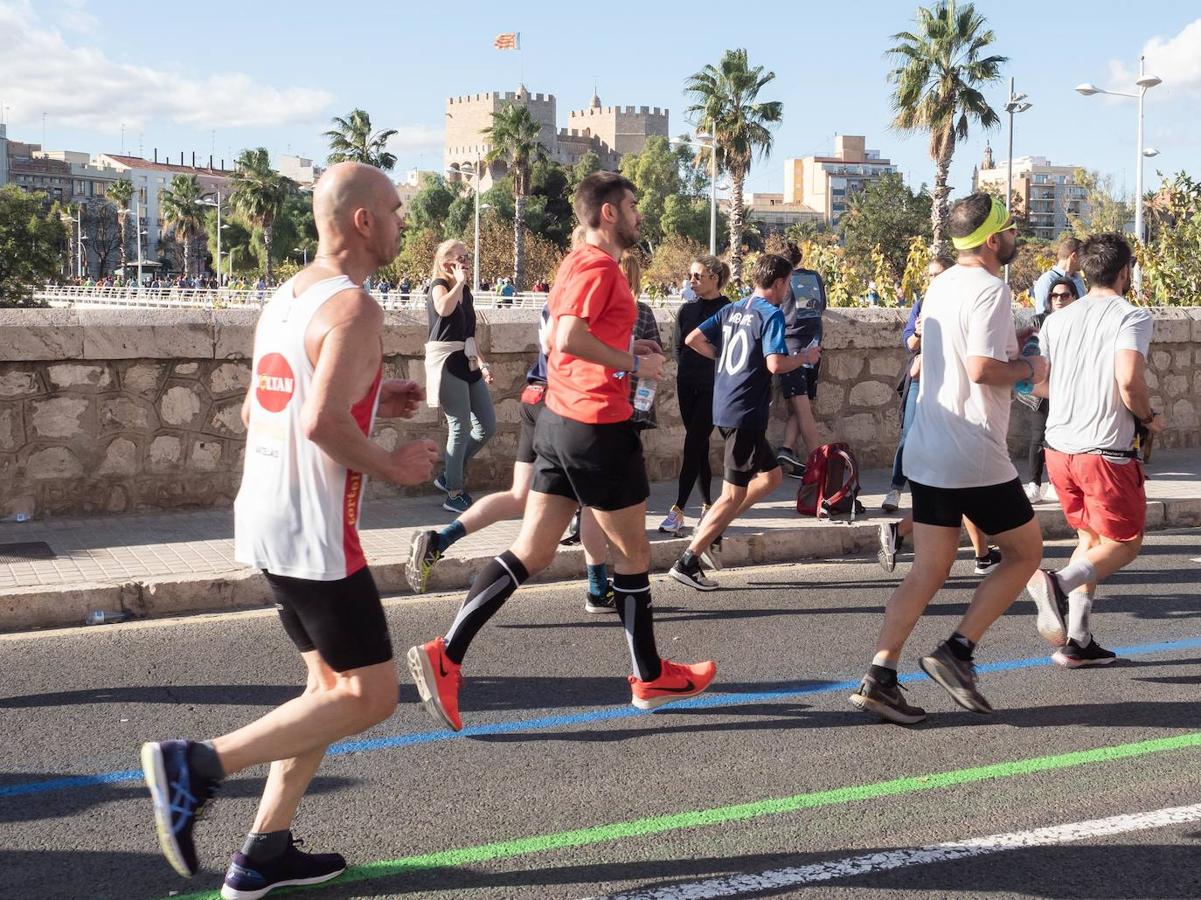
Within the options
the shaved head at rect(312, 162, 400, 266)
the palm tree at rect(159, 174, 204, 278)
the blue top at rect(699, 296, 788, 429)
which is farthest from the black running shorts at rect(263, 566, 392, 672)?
the palm tree at rect(159, 174, 204, 278)

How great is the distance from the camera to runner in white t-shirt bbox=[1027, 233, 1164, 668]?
5.69 metres

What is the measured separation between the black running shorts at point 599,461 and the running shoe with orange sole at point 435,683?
2.54 ft

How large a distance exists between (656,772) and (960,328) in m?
1.95

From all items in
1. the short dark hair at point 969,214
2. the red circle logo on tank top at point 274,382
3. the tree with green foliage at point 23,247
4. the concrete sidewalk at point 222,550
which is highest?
the tree with green foliage at point 23,247

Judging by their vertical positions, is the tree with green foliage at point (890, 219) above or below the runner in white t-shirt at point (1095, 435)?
above

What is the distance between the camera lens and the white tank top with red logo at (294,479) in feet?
11.0

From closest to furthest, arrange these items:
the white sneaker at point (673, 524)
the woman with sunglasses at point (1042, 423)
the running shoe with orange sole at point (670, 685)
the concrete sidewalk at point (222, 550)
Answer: the running shoe with orange sole at point (670, 685) < the concrete sidewalk at point (222, 550) < the white sneaker at point (673, 524) < the woman with sunglasses at point (1042, 423)

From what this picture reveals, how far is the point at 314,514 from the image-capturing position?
11.0 feet

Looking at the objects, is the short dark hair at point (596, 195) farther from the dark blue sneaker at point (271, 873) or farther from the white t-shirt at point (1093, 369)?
the dark blue sneaker at point (271, 873)

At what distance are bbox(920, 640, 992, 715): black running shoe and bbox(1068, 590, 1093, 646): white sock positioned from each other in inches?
38.9

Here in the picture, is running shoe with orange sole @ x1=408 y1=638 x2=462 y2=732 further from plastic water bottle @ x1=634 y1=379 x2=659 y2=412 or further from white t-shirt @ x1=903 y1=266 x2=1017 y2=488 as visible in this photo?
white t-shirt @ x1=903 y1=266 x2=1017 y2=488

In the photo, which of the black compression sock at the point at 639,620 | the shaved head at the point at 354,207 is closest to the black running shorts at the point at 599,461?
the black compression sock at the point at 639,620

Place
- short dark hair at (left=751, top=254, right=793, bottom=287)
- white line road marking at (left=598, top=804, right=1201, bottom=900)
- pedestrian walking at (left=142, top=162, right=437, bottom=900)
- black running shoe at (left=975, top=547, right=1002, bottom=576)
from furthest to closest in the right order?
black running shoe at (left=975, top=547, right=1002, bottom=576) → short dark hair at (left=751, top=254, right=793, bottom=287) → white line road marking at (left=598, top=804, right=1201, bottom=900) → pedestrian walking at (left=142, top=162, right=437, bottom=900)

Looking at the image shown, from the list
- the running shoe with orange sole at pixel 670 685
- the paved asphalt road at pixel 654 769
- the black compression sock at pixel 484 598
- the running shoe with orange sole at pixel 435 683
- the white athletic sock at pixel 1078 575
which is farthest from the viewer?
the white athletic sock at pixel 1078 575
